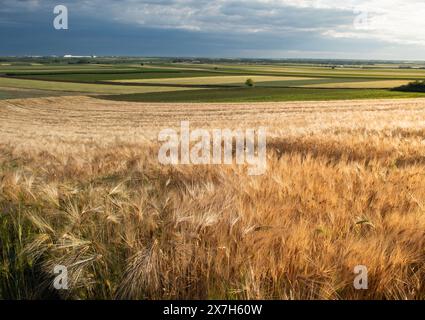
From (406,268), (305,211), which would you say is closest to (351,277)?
(406,268)

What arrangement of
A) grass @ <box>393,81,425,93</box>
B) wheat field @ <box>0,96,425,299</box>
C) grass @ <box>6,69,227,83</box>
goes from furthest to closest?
grass @ <box>6,69,227,83</box> < grass @ <box>393,81,425,93</box> < wheat field @ <box>0,96,425,299</box>

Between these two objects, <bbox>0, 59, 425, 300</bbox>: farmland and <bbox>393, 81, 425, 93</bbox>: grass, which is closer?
<bbox>0, 59, 425, 300</bbox>: farmland

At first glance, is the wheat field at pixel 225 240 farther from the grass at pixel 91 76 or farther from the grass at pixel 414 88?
the grass at pixel 91 76

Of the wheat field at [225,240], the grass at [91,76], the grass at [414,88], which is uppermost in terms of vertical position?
the grass at [91,76]

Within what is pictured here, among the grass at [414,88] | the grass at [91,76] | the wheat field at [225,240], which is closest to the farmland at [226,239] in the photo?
the wheat field at [225,240]

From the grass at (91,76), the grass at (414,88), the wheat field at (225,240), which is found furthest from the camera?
the grass at (91,76)

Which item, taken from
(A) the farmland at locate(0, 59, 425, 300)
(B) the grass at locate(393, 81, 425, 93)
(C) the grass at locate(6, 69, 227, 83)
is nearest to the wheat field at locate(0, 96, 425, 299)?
(A) the farmland at locate(0, 59, 425, 300)

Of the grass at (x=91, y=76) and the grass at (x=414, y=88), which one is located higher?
the grass at (x=91, y=76)

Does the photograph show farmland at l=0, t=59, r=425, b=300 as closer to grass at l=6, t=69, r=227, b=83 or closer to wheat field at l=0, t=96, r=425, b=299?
wheat field at l=0, t=96, r=425, b=299

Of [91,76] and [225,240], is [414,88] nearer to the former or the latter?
[91,76]

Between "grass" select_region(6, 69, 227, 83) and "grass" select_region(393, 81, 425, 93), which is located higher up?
"grass" select_region(6, 69, 227, 83)
